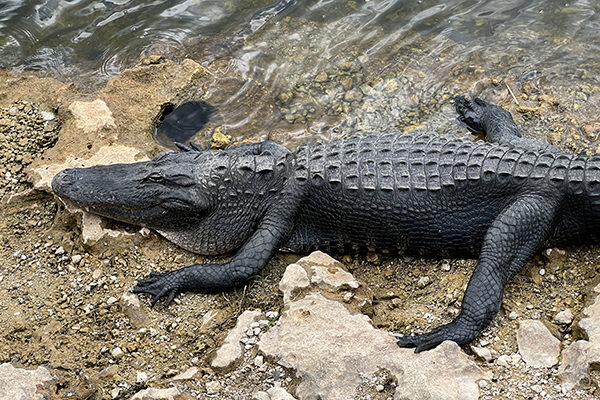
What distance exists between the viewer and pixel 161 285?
4336 mm

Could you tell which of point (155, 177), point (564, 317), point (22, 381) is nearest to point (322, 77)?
point (155, 177)

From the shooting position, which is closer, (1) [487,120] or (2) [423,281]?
(2) [423,281]

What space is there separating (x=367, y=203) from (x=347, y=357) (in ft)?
4.28

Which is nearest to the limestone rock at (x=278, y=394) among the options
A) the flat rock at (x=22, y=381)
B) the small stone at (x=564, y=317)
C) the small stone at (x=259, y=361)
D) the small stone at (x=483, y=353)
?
the small stone at (x=259, y=361)

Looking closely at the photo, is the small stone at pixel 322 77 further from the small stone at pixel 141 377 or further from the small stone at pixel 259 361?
the small stone at pixel 141 377

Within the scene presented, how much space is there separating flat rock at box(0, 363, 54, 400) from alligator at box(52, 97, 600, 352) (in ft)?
2.96

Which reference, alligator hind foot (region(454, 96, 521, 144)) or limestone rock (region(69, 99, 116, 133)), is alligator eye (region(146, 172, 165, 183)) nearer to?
limestone rock (region(69, 99, 116, 133))

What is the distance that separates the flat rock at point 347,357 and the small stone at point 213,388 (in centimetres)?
35

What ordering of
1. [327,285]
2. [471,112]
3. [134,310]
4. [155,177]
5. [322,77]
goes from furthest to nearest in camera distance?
1. [322,77]
2. [471,112]
3. [155,177]
4. [134,310]
5. [327,285]

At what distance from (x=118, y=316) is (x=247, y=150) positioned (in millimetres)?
1881

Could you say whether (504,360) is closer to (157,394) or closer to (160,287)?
(157,394)

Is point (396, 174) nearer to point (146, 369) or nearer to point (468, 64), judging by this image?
point (146, 369)

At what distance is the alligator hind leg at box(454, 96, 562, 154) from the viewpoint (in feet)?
15.9

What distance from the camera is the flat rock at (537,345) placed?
346cm
